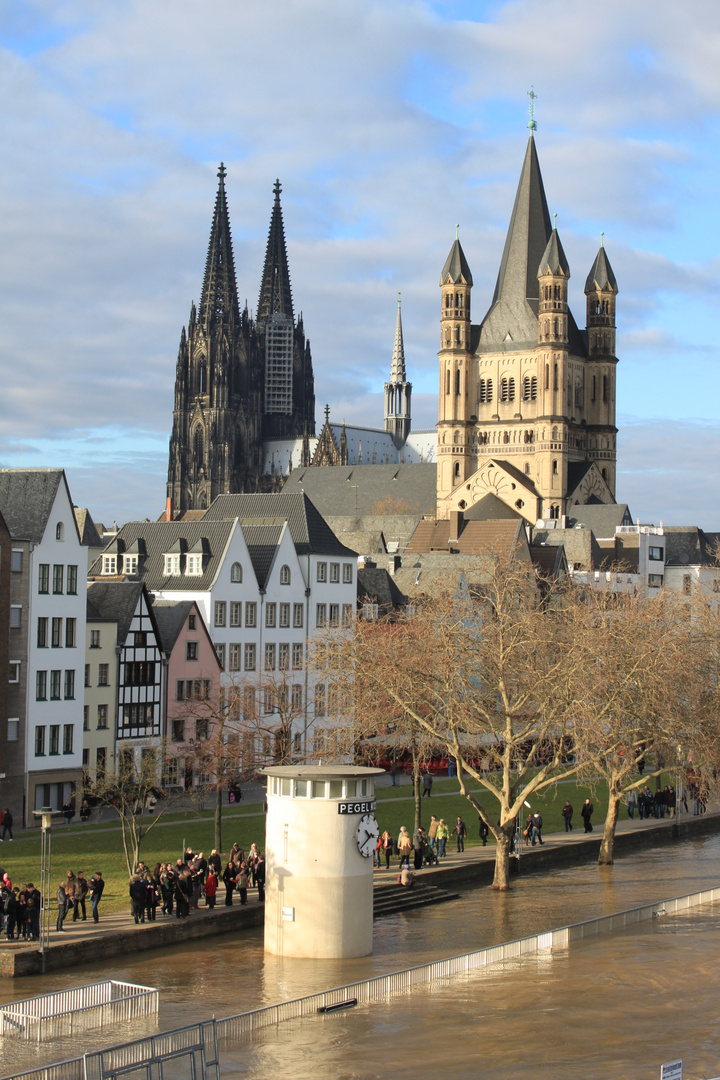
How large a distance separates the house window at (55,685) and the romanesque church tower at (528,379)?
105030 mm

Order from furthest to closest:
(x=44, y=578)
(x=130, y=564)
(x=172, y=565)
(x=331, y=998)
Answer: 1. (x=130, y=564)
2. (x=172, y=565)
3. (x=44, y=578)
4. (x=331, y=998)

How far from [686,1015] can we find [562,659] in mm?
19908

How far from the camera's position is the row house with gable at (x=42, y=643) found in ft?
210

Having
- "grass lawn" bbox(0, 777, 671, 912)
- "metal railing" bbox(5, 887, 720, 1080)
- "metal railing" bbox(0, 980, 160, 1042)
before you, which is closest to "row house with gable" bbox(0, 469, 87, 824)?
"grass lawn" bbox(0, 777, 671, 912)

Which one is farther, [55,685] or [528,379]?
[528,379]

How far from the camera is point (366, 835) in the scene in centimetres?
3962

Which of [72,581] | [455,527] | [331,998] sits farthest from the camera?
[455,527]

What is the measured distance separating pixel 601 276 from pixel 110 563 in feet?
360

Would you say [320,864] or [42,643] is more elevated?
[42,643]

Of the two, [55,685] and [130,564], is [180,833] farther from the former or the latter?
[130,564]

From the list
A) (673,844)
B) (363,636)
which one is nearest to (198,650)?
(363,636)

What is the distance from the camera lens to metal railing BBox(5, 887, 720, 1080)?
2592 cm

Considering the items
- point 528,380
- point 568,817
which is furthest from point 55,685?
point 528,380

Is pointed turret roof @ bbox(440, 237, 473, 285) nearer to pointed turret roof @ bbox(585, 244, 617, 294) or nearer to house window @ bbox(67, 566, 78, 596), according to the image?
pointed turret roof @ bbox(585, 244, 617, 294)
